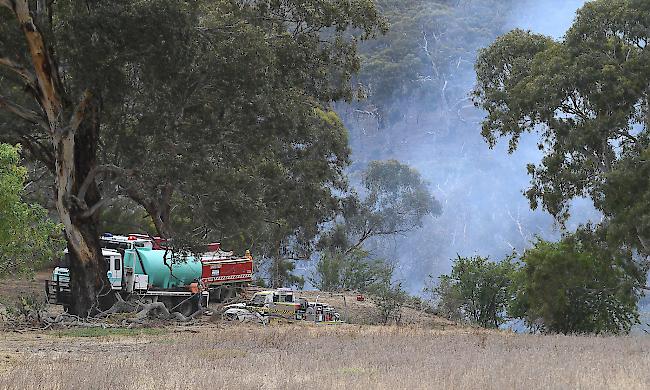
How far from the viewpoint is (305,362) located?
12.3m

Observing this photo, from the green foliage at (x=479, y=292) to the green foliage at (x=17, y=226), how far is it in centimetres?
2208

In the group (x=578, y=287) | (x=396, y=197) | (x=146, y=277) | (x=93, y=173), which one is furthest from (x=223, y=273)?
(x=396, y=197)

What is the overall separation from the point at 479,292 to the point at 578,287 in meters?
6.55

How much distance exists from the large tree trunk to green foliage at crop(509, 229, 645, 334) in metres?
15.4

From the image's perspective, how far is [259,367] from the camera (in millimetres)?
11609

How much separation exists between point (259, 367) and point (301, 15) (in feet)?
53.2

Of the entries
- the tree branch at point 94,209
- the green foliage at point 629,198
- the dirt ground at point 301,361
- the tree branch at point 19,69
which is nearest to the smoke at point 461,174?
the green foliage at point 629,198

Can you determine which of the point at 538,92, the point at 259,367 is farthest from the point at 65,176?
the point at 538,92

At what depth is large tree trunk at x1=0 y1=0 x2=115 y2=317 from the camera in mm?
21344

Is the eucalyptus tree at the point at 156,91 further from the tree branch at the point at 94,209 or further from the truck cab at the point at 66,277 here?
the truck cab at the point at 66,277

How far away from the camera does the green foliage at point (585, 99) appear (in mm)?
27016

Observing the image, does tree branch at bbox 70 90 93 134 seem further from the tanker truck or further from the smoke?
the smoke

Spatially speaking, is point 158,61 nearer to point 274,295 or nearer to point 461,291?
point 274,295

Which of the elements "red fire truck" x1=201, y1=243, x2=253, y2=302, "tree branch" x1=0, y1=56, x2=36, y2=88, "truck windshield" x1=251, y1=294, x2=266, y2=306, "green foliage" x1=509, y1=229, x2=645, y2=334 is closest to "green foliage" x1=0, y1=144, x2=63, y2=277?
"tree branch" x1=0, y1=56, x2=36, y2=88
